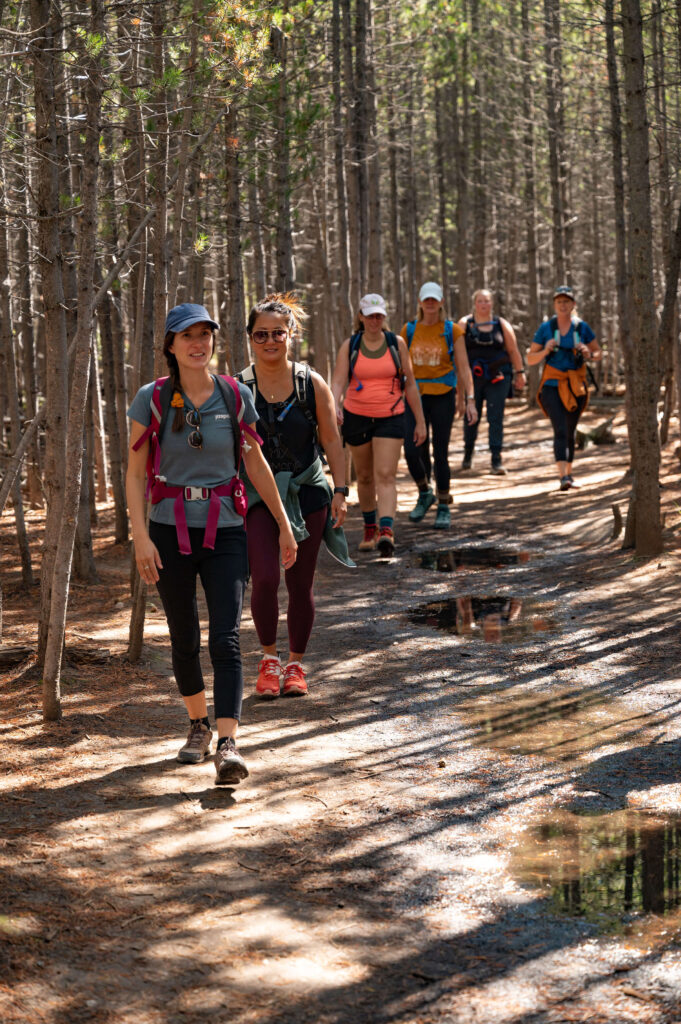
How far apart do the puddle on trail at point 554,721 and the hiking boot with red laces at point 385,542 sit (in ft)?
12.8

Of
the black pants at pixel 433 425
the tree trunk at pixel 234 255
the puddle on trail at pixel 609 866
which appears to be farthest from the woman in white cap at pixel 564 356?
the puddle on trail at pixel 609 866

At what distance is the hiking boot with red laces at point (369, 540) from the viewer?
418 inches

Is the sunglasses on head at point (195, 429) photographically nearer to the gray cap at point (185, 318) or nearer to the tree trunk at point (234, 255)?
the gray cap at point (185, 318)

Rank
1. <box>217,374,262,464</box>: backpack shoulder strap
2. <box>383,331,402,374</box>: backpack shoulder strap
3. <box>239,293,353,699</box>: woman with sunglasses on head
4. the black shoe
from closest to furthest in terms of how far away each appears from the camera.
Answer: the black shoe
<box>217,374,262,464</box>: backpack shoulder strap
<box>239,293,353,699</box>: woman with sunglasses on head
<box>383,331,402,374</box>: backpack shoulder strap

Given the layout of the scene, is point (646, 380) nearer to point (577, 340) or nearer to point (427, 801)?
point (577, 340)

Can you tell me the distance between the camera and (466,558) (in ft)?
33.2

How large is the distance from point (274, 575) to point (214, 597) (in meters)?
1.10

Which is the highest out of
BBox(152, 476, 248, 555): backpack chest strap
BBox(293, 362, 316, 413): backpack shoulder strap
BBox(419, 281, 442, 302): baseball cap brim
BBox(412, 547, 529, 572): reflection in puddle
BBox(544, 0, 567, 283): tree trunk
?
BBox(544, 0, 567, 283): tree trunk

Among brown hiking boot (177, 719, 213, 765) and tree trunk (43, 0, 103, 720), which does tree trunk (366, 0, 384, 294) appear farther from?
brown hiking boot (177, 719, 213, 765)

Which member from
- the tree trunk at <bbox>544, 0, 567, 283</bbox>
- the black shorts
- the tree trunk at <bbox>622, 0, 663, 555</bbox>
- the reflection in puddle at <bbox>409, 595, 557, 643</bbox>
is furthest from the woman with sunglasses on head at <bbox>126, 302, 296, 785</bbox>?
the tree trunk at <bbox>544, 0, 567, 283</bbox>

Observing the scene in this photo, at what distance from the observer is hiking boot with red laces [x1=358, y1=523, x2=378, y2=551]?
34.8ft

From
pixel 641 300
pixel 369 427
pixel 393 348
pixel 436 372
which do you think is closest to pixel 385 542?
pixel 369 427

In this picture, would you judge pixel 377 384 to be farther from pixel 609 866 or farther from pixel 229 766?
pixel 609 866

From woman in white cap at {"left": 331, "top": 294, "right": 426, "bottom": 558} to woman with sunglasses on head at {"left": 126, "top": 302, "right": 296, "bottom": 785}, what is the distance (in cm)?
448
